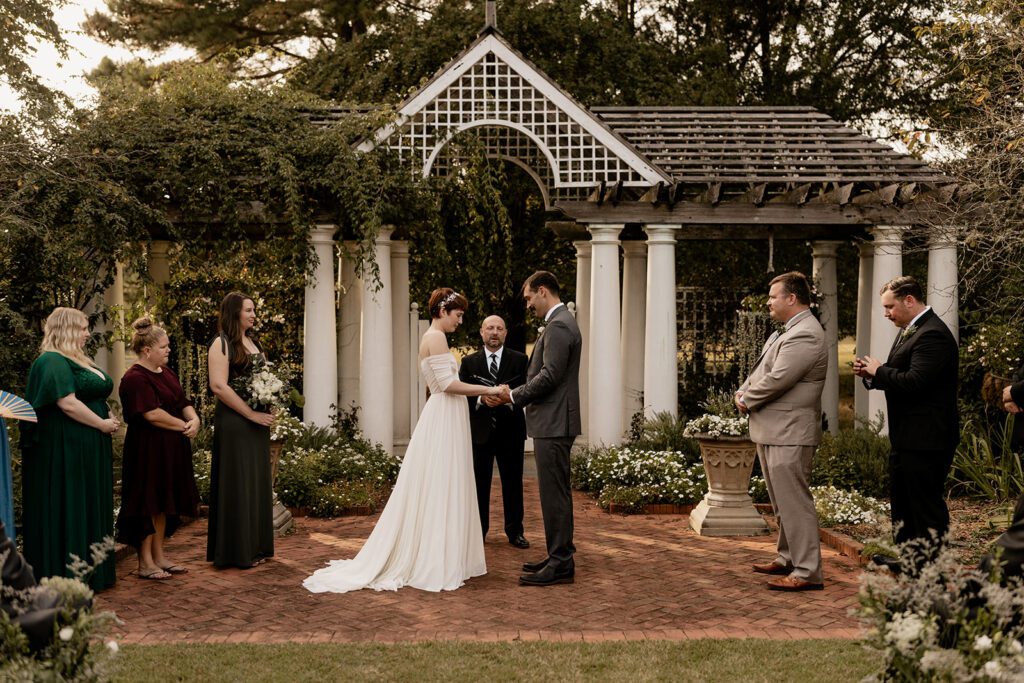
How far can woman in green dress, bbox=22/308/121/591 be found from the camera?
6547 mm

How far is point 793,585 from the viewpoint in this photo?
6.84 meters

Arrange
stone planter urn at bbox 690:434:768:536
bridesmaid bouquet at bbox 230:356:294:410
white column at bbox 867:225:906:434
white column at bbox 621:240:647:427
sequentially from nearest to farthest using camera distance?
bridesmaid bouquet at bbox 230:356:294:410
stone planter urn at bbox 690:434:768:536
white column at bbox 867:225:906:434
white column at bbox 621:240:647:427

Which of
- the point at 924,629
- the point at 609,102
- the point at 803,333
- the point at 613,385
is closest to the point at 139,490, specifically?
the point at 803,333

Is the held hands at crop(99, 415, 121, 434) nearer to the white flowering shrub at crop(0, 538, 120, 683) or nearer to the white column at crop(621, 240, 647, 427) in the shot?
the white flowering shrub at crop(0, 538, 120, 683)

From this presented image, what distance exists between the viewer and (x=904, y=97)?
23.3 meters

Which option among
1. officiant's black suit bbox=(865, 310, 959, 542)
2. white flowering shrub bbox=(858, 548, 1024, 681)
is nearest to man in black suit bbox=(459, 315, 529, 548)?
officiant's black suit bbox=(865, 310, 959, 542)

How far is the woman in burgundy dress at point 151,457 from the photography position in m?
7.15

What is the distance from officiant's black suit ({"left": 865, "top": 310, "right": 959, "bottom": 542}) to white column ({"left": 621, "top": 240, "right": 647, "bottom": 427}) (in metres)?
7.57

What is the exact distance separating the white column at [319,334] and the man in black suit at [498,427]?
3.72 metres

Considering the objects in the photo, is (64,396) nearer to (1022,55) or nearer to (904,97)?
(1022,55)

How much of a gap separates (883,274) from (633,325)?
3.70 m

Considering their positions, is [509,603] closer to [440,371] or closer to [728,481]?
[440,371]

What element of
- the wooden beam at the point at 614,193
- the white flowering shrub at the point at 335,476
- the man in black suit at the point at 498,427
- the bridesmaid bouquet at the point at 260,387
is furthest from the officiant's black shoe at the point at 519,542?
the wooden beam at the point at 614,193

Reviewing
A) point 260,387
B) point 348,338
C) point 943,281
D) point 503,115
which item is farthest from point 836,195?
point 260,387
